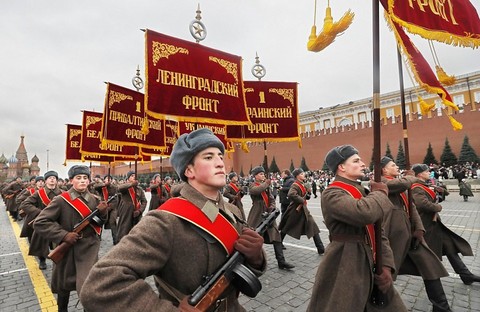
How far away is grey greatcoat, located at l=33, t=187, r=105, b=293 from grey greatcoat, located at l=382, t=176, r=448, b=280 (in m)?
3.94

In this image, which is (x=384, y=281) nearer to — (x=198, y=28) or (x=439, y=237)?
(x=439, y=237)

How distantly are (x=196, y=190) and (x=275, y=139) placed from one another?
482 cm

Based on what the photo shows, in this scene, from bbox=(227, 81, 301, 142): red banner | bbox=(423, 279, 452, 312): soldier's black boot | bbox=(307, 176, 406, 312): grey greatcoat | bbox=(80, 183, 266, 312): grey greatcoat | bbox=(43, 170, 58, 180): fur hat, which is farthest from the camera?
bbox=(227, 81, 301, 142): red banner

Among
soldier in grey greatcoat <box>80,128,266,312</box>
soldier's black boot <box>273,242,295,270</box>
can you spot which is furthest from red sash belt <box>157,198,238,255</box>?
soldier's black boot <box>273,242,295,270</box>

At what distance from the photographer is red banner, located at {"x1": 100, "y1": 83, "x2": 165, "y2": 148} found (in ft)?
20.8

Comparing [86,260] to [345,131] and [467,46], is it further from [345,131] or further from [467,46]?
[345,131]

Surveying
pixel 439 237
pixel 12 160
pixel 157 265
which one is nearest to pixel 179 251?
pixel 157 265

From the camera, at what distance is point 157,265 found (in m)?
1.38

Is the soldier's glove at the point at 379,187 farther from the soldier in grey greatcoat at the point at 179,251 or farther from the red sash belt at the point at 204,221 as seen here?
the red sash belt at the point at 204,221

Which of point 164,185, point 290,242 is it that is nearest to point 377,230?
point 290,242

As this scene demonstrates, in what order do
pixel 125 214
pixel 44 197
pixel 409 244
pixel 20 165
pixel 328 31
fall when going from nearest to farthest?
pixel 328 31 → pixel 409 244 → pixel 44 197 → pixel 125 214 → pixel 20 165

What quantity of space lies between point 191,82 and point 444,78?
3.58 m

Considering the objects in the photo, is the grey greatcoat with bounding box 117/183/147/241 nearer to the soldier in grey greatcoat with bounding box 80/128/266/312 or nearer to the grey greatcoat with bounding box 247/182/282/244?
the grey greatcoat with bounding box 247/182/282/244

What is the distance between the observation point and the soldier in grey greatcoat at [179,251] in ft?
3.88
